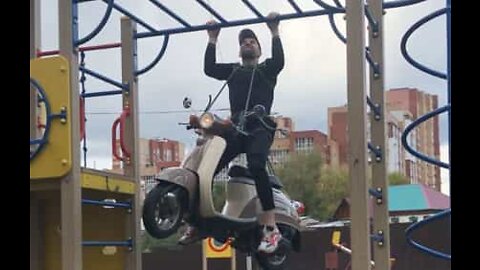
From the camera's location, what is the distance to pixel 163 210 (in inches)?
205

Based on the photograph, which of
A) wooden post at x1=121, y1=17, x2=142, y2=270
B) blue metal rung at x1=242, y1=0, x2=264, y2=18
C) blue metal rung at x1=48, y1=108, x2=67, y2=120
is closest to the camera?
blue metal rung at x1=48, y1=108, x2=67, y2=120

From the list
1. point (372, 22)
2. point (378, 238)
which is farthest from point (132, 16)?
point (378, 238)

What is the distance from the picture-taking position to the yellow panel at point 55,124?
4203 mm

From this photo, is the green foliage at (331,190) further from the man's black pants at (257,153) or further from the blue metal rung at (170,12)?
the man's black pants at (257,153)

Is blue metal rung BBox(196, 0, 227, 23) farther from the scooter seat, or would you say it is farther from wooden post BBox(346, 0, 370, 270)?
wooden post BBox(346, 0, 370, 270)

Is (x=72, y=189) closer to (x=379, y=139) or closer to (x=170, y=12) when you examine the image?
(x=379, y=139)

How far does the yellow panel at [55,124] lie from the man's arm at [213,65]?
165 cm

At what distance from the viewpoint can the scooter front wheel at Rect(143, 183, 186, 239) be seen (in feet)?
16.8

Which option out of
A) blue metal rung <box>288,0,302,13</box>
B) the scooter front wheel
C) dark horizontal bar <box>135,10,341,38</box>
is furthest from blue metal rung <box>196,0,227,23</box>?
the scooter front wheel

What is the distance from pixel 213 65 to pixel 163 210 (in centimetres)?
122

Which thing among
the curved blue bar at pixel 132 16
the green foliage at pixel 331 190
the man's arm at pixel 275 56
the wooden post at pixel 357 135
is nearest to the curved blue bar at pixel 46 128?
the curved blue bar at pixel 132 16

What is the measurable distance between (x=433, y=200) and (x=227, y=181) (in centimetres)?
1067

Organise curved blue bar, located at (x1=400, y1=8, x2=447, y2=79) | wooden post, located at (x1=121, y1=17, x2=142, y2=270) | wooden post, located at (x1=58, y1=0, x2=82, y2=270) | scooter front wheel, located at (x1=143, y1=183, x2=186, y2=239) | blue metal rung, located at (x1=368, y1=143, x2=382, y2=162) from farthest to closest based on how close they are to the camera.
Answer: wooden post, located at (x1=121, y1=17, x2=142, y2=270)
scooter front wheel, located at (x1=143, y1=183, x2=186, y2=239)
blue metal rung, located at (x1=368, y1=143, x2=382, y2=162)
wooden post, located at (x1=58, y1=0, x2=82, y2=270)
curved blue bar, located at (x1=400, y1=8, x2=447, y2=79)

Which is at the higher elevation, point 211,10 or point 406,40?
point 211,10
